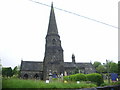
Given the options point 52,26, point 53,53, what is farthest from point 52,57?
point 52,26

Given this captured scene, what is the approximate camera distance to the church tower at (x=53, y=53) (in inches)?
2074

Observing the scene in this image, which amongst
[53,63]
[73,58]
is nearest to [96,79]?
[53,63]

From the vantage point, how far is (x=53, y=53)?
53812mm

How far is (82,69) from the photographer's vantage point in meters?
66.1

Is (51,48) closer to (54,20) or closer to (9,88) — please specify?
(54,20)

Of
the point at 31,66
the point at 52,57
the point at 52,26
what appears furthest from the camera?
the point at 31,66

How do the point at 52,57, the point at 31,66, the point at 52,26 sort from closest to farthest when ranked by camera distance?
the point at 52,57 → the point at 52,26 → the point at 31,66

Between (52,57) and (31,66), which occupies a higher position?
(52,57)

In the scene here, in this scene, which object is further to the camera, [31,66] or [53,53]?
[31,66]

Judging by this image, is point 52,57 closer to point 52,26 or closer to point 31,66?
point 52,26

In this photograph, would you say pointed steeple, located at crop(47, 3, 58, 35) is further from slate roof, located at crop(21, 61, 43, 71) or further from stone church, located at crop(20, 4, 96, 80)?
slate roof, located at crop(21, 61, 43, 71)

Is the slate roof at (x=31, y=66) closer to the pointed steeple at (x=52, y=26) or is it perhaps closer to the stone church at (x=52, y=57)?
the stone church at (x=52, y=57)

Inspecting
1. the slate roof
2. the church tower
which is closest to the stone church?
the church tower

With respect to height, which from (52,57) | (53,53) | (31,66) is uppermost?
A: (53,53)
